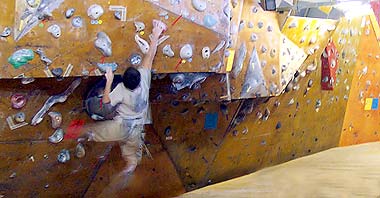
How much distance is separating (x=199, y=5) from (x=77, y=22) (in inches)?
23.5

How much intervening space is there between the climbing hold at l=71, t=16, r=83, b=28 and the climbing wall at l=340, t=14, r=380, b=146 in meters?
2.93

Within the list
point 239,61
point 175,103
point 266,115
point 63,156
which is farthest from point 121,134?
point 266,115

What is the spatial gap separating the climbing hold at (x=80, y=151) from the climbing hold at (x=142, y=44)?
65 centimetres

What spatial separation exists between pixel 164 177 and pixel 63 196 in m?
0.67

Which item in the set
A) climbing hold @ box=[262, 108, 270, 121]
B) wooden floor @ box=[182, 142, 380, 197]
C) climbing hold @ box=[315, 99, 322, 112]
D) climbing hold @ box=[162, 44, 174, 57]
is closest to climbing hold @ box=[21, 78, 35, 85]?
climbing hold @ box=[162, 44, 174, 57]

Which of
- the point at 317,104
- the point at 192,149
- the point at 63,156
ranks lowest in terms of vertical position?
the point at 192,149

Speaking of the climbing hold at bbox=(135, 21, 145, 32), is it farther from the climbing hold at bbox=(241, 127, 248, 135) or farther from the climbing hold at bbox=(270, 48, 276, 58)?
the climbing hold at bbox=(241, 127, 248, 135)

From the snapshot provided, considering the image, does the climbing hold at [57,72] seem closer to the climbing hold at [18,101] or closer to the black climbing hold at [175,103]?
the climbing hold at [18,101]

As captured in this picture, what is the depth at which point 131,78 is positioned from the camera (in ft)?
7.48

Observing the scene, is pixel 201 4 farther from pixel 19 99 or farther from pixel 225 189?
pixel 225 189

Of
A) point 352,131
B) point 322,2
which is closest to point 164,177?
point 322,2

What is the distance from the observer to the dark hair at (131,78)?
225cm

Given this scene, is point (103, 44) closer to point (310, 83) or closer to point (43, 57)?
point (43, 57)

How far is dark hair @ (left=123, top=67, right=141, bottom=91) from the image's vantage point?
225 centimetres
